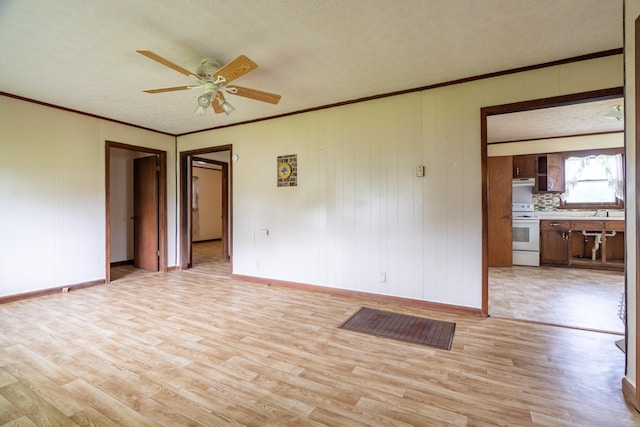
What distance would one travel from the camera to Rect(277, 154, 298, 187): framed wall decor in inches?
169

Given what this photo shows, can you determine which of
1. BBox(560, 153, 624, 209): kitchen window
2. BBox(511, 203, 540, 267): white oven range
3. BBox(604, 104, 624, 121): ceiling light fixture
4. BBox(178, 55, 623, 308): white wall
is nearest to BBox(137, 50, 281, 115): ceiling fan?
BBox(178, 55, 623, 308): white wall

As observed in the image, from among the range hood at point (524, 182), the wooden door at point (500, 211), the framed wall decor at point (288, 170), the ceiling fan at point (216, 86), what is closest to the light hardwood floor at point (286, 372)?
the framed wall decor at point (288, 170)

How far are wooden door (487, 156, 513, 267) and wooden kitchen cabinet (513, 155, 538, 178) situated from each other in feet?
2.33

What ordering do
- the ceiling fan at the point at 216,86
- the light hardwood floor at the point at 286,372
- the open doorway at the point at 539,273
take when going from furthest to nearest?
the open doorway at the point at 539,273 < the ceiling fan at the point at 216,86 < the light hardwood floor at the point at 286,372

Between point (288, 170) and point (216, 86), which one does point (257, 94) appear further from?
point (288, 170)

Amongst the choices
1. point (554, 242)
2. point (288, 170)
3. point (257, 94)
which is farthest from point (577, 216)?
point (257, 94)

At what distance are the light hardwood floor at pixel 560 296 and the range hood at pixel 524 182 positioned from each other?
172 cm

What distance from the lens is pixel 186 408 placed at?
1.70m

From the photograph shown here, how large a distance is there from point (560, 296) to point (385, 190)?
2667 millimetres

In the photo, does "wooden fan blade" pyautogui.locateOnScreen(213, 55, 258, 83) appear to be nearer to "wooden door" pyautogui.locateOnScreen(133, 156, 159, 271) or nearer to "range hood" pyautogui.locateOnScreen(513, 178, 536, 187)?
"wooden door" pyautogui.locateOnScreen(133, 156, 159, 271)

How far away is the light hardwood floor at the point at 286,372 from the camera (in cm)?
165

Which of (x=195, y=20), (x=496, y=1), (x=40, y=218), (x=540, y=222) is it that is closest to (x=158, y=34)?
(x=195, y=20)

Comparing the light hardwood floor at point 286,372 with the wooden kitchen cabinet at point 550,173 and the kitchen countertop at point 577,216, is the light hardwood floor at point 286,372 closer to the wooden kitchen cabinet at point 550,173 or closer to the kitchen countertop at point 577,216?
the kitchen countertop at point 577,216

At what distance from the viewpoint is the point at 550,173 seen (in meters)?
5.95
